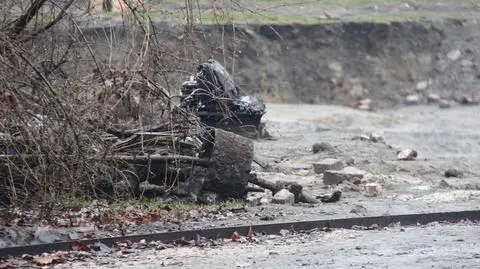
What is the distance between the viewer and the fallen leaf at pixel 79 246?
10039 millimetres

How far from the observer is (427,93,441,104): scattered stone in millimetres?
32344

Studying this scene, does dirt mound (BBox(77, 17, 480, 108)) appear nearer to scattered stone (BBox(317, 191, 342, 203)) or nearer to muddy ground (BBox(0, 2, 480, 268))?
muddy ground (BBox(0, 2, 480, 268))

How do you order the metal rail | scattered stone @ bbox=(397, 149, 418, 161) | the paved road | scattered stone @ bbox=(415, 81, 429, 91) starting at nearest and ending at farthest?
the paved road < the metal rail < scattered stone @ bbox=(397, 149, 418, 161) < scattered stone @ bbox=(415, 81, 429, 91)

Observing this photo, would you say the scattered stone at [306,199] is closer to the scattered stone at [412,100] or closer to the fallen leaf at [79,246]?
the fallen leaf at [79,246]

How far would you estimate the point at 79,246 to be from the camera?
10078 mm

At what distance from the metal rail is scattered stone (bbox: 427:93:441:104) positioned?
20.1m

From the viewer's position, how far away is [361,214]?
1221 centimetres

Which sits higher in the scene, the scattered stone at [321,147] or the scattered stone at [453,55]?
the scattered stone at [453,55]

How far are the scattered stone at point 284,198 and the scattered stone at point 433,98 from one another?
20.1 metres

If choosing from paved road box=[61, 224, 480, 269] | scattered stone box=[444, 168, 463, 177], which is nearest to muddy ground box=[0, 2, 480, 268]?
paved road box=[61, 224, 480, 269]

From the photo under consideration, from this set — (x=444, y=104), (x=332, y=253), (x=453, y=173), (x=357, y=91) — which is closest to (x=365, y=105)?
(x=357, y=91)

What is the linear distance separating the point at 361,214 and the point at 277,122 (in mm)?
13432

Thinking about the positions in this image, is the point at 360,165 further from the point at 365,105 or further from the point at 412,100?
the point at 412,100

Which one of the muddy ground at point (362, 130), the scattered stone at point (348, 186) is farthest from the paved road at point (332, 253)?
the scattered stone at point (348, 186)
